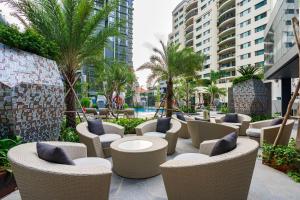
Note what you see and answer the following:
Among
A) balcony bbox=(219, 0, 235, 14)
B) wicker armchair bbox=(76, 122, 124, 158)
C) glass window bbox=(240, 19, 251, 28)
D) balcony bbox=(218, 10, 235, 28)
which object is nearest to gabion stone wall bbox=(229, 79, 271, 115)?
wicker armchair bbox=(76, 122, 124, 158)

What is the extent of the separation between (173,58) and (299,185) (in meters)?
11.3

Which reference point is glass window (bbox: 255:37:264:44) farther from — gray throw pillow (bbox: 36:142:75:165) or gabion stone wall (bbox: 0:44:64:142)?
gray throw pillow (bbox: 36:142:75:165)

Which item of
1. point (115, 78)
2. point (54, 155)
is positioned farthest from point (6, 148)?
point (115, 78)

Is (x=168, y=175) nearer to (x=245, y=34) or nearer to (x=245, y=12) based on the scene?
(x=245, y=34)

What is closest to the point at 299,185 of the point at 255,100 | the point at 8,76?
the point at 8,76

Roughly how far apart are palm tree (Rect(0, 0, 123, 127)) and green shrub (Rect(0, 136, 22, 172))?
10.9 ft

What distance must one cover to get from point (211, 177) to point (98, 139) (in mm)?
3355

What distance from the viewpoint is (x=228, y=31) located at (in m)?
50.5

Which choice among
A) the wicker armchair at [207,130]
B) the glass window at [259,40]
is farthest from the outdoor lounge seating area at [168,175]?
the glass window at [259,40]

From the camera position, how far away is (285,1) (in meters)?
11.8

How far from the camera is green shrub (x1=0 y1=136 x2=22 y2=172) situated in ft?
12.6

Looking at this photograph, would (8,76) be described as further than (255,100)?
No

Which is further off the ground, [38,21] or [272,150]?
[38,21]

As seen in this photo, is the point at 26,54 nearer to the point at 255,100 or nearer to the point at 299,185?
the point at 299,185
